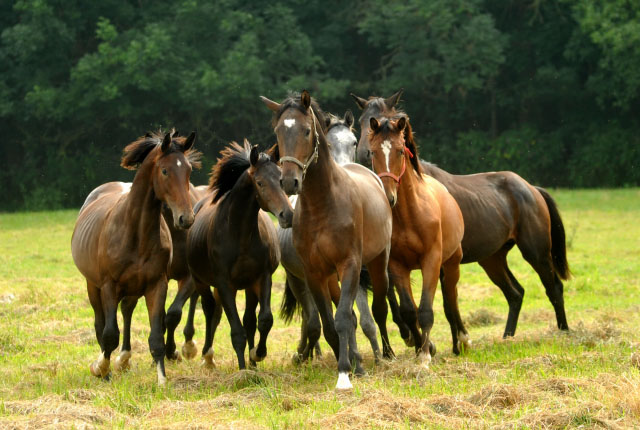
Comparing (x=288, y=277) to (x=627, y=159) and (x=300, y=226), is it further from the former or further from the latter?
(x=627, y=159)

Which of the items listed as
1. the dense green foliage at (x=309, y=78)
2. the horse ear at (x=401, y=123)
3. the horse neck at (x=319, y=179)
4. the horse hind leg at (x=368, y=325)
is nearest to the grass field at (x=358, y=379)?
the horse hind leg at (x=368, y=325)

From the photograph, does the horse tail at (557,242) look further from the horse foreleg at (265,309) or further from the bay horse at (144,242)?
the bay horse at (144,242)

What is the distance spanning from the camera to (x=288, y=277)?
866 cm

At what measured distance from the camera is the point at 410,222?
7.71 meters

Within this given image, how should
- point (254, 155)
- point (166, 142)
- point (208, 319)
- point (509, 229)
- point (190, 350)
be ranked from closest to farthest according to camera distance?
point (166, 142) → point (254, 155) → point (208, 319) → point (190, 350) → point (509, 229)

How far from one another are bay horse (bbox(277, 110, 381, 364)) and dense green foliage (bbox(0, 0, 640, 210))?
1955 centimetres

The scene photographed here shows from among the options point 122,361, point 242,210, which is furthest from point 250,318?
point 122,361

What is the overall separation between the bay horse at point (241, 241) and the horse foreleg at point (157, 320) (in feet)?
1.94

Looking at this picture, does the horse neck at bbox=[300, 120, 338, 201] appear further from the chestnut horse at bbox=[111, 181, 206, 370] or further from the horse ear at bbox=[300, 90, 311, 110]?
the chestnut horse at bbox=[111, 181, 206, 370]

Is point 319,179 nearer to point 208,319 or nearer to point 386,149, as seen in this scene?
point 386,149

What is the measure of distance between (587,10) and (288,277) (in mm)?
23969

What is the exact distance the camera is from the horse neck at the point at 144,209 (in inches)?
286

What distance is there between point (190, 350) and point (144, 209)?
224cm

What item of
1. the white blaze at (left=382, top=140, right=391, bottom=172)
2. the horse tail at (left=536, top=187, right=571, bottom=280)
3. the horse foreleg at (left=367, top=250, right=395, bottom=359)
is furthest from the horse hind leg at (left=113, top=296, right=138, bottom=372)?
the horse tail at (left=536, top=187, right=571, bottom=280)
